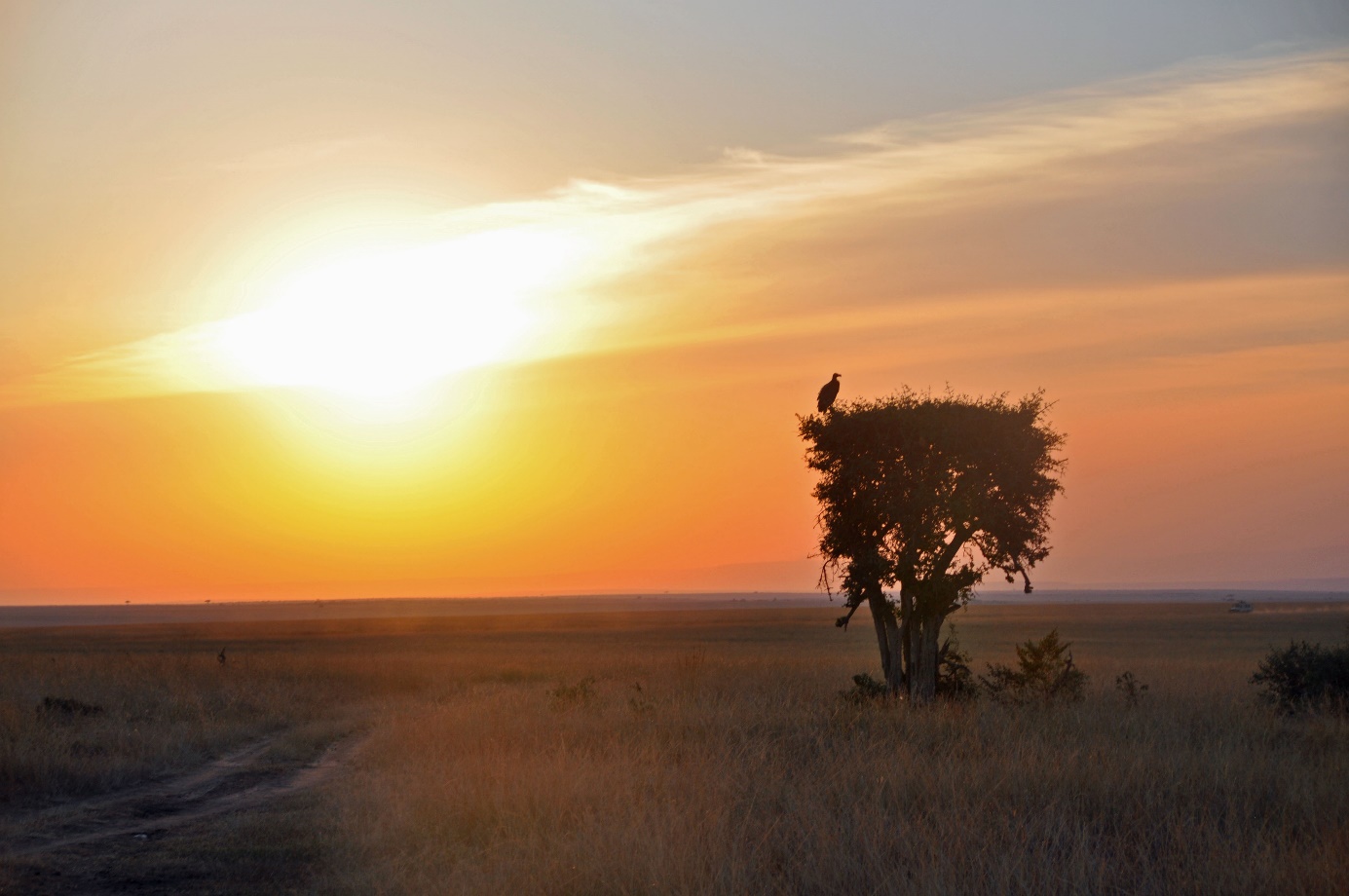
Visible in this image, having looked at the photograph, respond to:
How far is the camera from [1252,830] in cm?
1073

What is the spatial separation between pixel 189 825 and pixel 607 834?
6.39 meters

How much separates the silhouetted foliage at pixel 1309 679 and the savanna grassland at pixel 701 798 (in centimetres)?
82

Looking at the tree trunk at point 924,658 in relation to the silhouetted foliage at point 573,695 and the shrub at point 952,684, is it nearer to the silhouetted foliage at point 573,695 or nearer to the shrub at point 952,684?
the shrub at point 952,684

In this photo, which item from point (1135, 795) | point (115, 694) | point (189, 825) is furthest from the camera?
point (115, 694)

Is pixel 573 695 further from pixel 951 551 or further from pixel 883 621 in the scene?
pixel 951 551

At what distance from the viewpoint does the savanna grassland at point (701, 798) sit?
9.60m

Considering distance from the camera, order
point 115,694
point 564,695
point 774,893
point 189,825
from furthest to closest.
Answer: point 115,694 < point 564,695 < point 189,825 < point 774,893

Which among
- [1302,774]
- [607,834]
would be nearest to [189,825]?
[607,834]

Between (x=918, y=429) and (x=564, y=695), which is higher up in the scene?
(x=918, y=429)

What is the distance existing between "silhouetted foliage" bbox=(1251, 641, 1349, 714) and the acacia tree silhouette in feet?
16.3

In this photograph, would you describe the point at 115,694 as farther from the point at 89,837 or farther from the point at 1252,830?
the point at 1252,830

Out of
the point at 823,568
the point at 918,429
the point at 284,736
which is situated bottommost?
the point at 284,736

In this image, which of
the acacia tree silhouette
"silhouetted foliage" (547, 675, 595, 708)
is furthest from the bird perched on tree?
"silhouetted foliage" (547, 675, 595, 708)

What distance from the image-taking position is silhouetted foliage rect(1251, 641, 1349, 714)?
19844 mm
